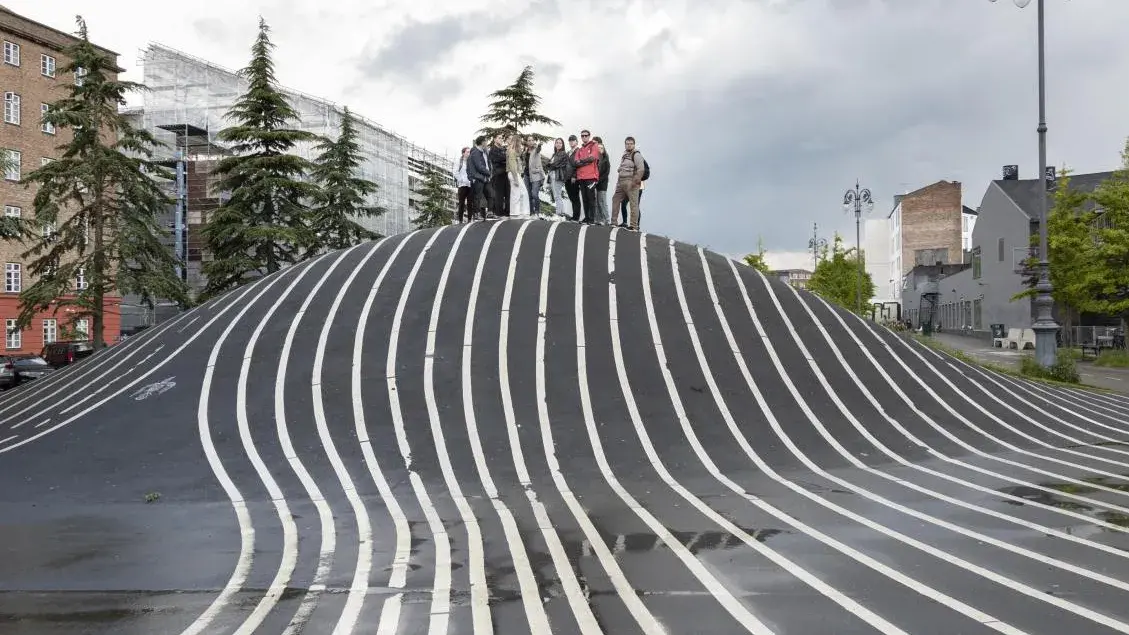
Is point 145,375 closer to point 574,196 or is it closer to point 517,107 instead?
point 574,196

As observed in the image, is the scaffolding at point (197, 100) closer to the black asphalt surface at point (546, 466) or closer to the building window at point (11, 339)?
the building window at point (11, 339)

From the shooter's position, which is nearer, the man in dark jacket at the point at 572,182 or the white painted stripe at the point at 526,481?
the white painted stripe at the point at 526,481

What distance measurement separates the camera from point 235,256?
103ft

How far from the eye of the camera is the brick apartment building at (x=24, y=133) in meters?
45.9

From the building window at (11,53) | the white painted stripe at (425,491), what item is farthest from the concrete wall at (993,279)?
the building window at (11,53)

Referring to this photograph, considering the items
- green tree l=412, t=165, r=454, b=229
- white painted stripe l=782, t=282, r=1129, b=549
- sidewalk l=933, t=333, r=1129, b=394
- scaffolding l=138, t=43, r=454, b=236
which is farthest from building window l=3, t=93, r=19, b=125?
sidewalk l=933, t=333, r=1129, b=394

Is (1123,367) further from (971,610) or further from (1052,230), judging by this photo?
(971,610)

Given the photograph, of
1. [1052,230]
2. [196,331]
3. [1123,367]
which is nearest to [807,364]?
[196,331]

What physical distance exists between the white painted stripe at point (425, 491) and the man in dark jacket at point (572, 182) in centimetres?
280

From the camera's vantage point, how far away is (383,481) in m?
10.3

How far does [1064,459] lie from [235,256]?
27.3 meters

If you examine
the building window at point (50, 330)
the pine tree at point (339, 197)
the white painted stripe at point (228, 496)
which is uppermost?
the pine tree at point (339, 197)

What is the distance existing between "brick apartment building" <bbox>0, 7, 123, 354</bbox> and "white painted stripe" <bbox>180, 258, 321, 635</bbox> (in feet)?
112

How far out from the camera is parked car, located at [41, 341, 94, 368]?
36906 millimetres
